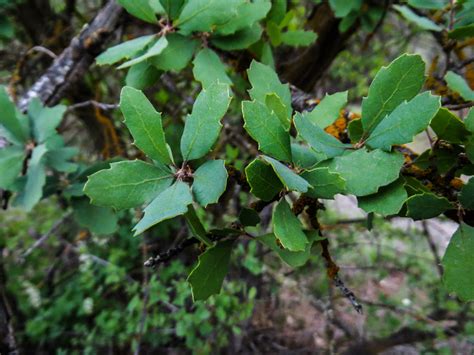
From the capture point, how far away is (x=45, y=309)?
2250 millimetres

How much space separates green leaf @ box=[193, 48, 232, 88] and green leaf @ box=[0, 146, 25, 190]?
469mm

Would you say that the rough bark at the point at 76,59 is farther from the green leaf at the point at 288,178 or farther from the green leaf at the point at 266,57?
the green leaf at the point at 288,178

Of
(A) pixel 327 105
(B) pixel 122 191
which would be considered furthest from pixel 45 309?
(A) pixel 327 105

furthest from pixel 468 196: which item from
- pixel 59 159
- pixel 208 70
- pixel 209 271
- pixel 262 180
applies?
pixel 59 159

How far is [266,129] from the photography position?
514 mm

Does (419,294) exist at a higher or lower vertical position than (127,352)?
lower

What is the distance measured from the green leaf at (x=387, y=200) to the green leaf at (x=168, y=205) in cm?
25

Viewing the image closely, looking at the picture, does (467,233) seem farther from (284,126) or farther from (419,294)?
(419,294)

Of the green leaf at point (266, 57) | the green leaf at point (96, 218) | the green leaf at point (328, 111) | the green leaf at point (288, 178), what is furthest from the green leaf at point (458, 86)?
the green leaf at point (96, 218)

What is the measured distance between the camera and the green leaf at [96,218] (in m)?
0.96

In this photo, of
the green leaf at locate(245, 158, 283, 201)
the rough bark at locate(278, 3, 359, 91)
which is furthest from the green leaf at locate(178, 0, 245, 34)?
the rough bark at locate(278, 3, 359, 91)

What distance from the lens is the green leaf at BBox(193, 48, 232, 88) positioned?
74 centimetres

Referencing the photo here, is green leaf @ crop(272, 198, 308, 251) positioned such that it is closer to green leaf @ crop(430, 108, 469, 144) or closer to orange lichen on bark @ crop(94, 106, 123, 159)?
green leaf @ crop(430, 108, 469, 144)

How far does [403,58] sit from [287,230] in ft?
0.97
